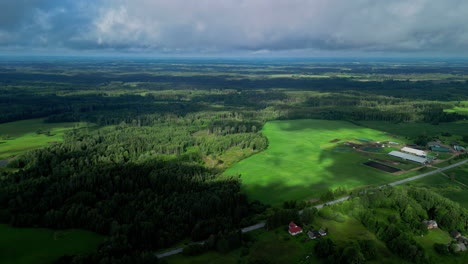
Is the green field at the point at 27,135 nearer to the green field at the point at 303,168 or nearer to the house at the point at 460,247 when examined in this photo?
the green field at the point at 303,168

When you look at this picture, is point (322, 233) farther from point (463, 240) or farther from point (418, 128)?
point (418, 128)

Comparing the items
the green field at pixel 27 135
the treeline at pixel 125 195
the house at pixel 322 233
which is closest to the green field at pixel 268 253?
the house at pixel 322 233

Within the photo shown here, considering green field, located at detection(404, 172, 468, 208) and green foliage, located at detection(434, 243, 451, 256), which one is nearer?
green foliage, located at detection(434, 243, 451, 256)

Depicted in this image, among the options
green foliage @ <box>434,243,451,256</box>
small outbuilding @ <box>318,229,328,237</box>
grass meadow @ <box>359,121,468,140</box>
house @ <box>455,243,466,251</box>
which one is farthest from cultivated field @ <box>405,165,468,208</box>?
grass meadow @ <box>359,121,468,140</box>

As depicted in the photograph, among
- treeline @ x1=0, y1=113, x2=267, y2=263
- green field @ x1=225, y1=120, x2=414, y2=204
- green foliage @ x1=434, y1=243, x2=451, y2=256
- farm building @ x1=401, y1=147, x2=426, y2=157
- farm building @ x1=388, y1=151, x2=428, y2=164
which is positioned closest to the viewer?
green foliage @ x1=434, y1=243, x2=451, y2=256

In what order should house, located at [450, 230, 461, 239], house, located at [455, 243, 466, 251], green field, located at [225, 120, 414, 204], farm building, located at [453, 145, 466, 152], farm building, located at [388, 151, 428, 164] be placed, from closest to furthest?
1. house, located at [455, 243, 466, 251]
2. house, located at [450, 230, 461, 239]
3. green field, located at [225, 120, 414, 204]
4. farm building, located at [388, 151, 428, 164]
5. farm building, located at [453, 145, 466, 152]

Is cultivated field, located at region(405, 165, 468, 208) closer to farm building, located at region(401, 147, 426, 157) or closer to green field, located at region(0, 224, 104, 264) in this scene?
farm building, located at region(401, 147, 426, 157)

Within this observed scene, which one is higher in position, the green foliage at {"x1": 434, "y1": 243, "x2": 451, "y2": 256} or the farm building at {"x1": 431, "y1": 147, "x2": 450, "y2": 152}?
the farm building at {"x1": 431, "y1": 147, "x2": 450, "y2": 152}
